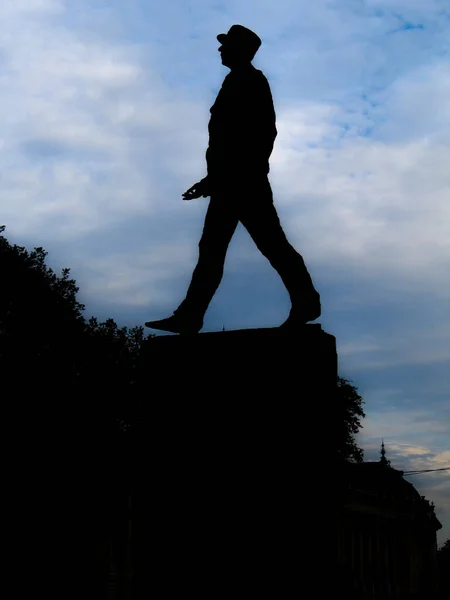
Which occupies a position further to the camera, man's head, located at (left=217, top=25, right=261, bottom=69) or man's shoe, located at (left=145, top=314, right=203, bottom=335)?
man's head, located at (left=217, top=25, right=261, bottom=69)

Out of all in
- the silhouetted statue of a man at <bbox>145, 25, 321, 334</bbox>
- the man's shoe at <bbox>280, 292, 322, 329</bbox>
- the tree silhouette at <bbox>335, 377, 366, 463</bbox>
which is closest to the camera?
the man's shoe at <bbox>280, 292, 322, 329</bbox>

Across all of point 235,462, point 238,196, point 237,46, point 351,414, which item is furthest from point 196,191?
point 351,414

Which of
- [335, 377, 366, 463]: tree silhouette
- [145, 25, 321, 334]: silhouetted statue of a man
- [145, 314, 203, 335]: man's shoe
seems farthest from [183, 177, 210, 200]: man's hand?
[335, 377, 366, 463]: tree silhouette

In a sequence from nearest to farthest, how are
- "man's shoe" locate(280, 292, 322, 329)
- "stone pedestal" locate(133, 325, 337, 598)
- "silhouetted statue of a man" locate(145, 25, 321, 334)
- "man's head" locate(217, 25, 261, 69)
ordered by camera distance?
"stone pedestal" locate(133, 325, 337, 598) < "man's shoe" locate(280, 292, 322, 329) < "silhouetted statue of a man" locate(145, 25, 321, 334) < "man's head" locate(217, 25, 261, 69)

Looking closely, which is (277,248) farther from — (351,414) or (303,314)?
(351,414)

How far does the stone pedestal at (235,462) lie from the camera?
5.73 meters

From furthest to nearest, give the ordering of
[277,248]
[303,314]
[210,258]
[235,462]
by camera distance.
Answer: [210,258], [277,248], [303,314], [235,462]

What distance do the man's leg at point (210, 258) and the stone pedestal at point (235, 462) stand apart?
0.53 meters

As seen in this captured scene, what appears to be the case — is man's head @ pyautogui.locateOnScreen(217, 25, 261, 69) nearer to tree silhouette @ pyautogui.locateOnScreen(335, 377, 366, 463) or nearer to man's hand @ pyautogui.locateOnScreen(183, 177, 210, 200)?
man's hand @ pyautogui.locateOnScreen(183, 177, 210, 200)

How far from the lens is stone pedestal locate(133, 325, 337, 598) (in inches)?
225

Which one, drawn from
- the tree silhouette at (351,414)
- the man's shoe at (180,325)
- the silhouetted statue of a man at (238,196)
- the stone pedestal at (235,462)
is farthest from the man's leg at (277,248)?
the tree silhouette at (351,414)

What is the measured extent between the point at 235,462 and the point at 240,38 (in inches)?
137

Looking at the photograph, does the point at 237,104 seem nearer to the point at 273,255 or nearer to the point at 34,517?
the point at 273,255

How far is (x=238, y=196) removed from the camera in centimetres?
691
